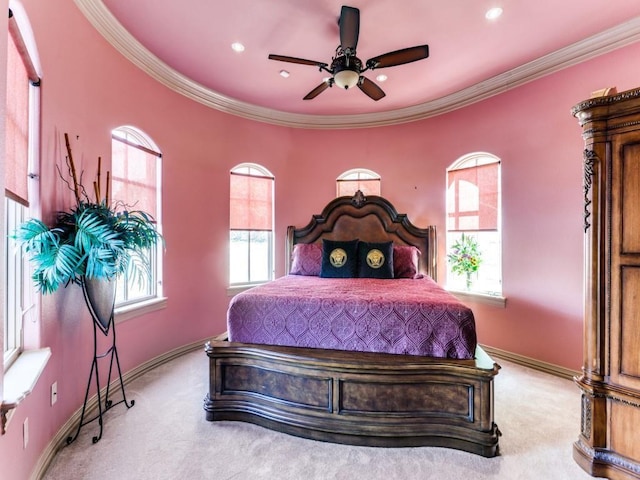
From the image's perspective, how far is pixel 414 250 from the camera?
4008 mm

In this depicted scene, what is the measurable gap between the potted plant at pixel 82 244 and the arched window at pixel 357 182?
316 centimetres

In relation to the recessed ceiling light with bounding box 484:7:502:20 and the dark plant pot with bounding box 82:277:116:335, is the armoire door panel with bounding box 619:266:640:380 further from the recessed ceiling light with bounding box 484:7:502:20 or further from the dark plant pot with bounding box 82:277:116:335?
the dark plant pot with bounding box 82:277:116:335

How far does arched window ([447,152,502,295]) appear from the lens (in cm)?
383

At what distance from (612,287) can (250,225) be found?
392 centimetres

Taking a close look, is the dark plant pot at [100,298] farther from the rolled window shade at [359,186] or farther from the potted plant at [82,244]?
the rolled window shade at [359,186]

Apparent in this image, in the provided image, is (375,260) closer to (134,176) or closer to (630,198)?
(630,198)

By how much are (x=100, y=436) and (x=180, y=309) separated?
162 centimetres

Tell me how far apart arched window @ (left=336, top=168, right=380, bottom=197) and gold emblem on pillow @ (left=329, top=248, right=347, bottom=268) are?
1313 millimetres

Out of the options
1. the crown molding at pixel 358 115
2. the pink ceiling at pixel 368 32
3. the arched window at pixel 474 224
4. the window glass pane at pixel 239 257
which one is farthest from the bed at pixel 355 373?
the crown molding at pixel 358 115

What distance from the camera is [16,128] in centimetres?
168

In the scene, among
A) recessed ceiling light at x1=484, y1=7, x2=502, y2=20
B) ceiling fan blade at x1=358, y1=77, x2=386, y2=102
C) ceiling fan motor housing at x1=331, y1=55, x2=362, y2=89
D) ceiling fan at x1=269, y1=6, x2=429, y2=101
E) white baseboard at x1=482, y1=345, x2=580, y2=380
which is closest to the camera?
ceiling fan at x1=269, y1=6, x2=429, y2=101

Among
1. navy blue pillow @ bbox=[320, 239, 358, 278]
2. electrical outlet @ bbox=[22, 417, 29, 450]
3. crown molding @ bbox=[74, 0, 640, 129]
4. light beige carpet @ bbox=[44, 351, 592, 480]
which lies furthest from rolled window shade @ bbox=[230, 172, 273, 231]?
electrical outlet @ bbox=[22, 417, 29, 450]

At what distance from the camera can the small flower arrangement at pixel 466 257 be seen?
386 cm

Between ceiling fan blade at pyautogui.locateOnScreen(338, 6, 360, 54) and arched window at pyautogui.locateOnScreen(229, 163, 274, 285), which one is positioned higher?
ceiling fan blade at pyautogui.locateOnScreen(338, 6, 360, 54)
